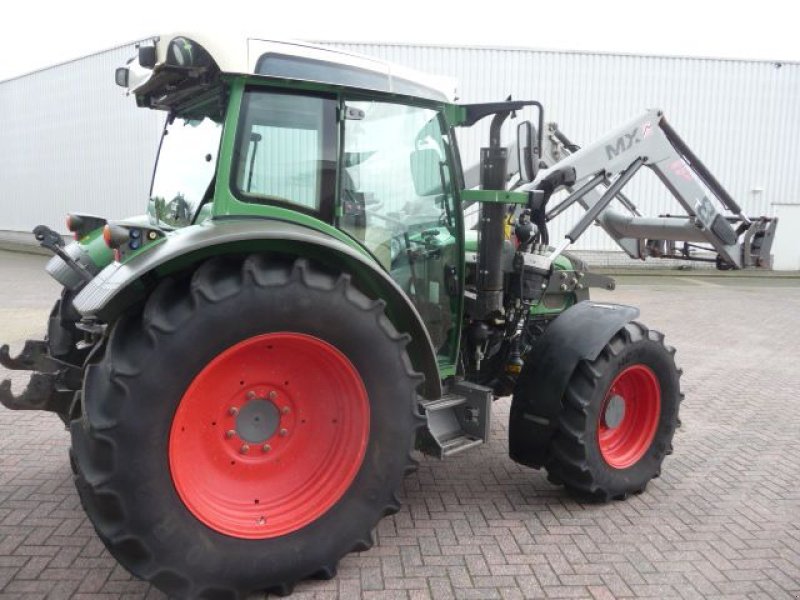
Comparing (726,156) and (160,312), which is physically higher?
(726,156)

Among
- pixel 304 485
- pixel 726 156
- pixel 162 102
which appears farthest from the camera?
pixel 726 156

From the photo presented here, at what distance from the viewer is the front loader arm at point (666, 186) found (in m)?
4.12

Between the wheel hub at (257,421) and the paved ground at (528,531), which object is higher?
the wheel hub at (257,421)

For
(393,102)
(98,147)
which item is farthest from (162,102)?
(98,147)

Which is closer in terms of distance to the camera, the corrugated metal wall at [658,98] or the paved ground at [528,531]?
the paved ground at [528,531]

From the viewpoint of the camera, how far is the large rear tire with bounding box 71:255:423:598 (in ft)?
8.27

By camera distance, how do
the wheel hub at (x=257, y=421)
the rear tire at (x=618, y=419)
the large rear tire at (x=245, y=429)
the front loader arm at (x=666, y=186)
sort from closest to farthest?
the large rear tire at (x=245, y=429) < the wheel hub at (x=257, y=421) < the rear tire at (x=618, y=419) < the front loader arm at (x=666, y=186)

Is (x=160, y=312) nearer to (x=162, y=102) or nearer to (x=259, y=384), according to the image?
(x=259, y=384)

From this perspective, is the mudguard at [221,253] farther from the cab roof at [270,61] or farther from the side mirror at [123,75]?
the side mirror at [123,75]

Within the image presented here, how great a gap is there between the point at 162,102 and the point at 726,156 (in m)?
18.3

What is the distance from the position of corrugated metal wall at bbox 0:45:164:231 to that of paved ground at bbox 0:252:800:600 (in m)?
13.6

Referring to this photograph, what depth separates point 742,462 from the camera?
15.3ft

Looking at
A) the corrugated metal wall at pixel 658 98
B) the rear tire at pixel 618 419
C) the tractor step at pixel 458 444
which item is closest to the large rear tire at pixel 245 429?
the tractor step at pixel 458 444

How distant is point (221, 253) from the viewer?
2803mm
